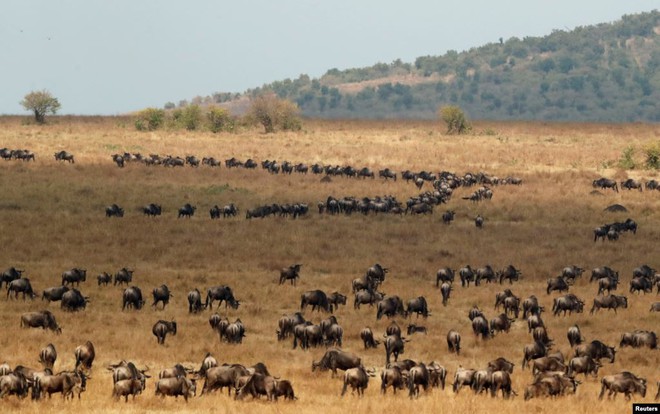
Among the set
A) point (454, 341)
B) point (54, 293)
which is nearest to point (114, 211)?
point (54, 293)

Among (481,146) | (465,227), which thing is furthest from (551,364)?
(481,146)

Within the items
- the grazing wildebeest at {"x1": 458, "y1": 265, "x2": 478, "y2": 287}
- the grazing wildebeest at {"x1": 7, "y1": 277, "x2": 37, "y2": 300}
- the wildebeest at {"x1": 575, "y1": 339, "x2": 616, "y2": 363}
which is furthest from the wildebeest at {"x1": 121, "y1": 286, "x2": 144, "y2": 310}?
the wildebeest at {"x1": 575, "y1": 339, "x2": 616, "y2": 363}

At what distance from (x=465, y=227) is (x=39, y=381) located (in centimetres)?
2903

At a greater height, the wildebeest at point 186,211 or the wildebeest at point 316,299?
the wildebeest at point 186,211

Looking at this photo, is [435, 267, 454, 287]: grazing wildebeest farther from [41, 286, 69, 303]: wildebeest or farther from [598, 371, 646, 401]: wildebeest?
[598, 371, 646, 401]: wildebeest

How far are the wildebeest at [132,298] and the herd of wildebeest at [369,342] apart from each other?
0.03 meters

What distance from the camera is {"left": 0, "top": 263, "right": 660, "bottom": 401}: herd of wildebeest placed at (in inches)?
732

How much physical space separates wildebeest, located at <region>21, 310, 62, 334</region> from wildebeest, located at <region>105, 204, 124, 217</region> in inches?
791

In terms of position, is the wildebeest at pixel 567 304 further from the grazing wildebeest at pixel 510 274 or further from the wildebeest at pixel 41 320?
the wildebeest at pixel 41 320

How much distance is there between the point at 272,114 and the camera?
4107 inches

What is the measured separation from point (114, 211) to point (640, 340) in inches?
1049

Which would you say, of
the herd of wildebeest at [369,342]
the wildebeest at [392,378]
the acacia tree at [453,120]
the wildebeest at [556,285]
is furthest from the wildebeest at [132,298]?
the acacia tree at [453,120]

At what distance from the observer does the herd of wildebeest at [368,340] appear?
61.1 feet

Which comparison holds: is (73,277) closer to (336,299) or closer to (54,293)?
(54,293)
